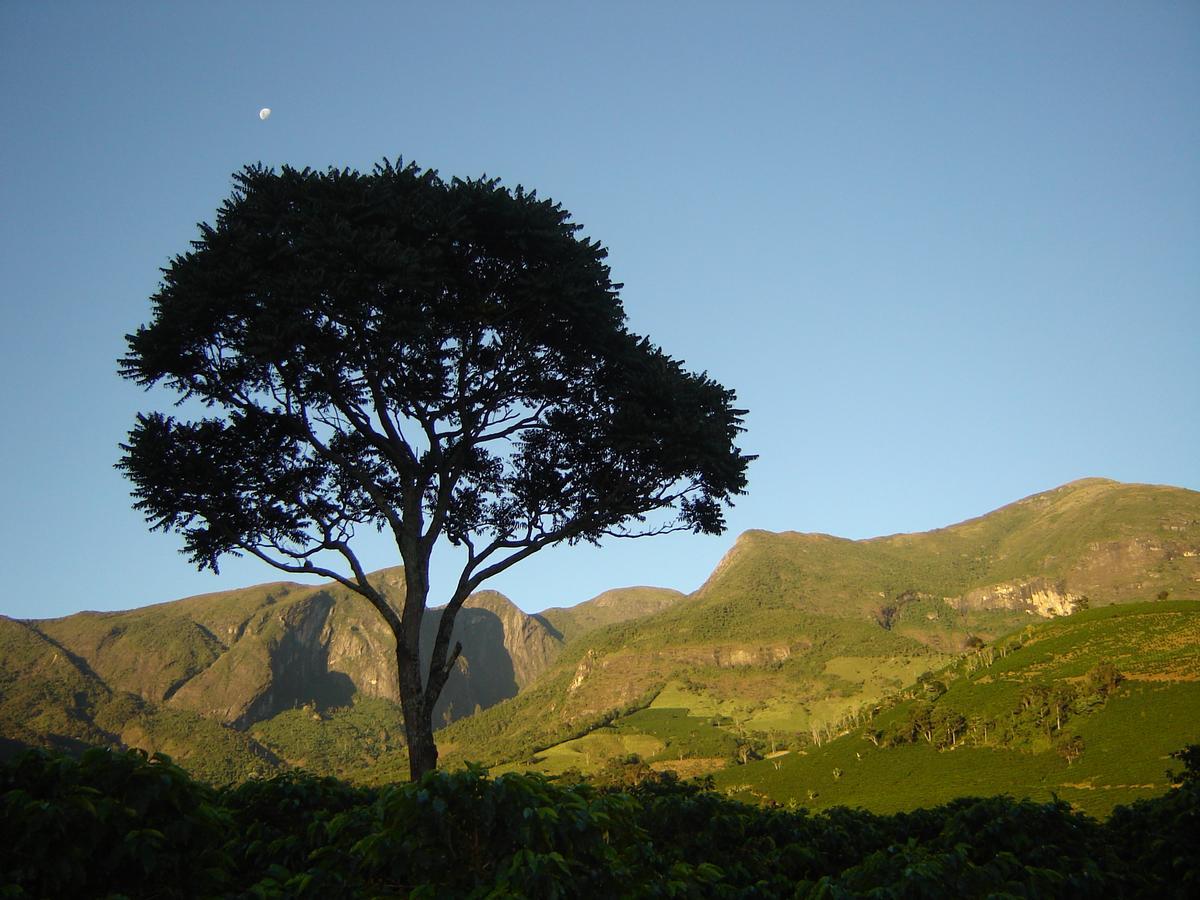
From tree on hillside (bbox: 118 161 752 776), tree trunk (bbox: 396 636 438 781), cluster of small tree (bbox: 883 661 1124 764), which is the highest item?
tree on hillside (bbox: 118 161 752 776)

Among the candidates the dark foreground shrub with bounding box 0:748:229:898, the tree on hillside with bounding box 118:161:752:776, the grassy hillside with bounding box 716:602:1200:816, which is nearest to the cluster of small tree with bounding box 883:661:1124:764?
the grassy hillside with bounding box 716:602:1200:816

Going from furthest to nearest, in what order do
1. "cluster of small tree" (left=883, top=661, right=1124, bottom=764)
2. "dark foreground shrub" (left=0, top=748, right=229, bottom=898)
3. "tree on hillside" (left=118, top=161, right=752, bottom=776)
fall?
"cluster of small tree" (left=883, top=661, right=1124, bottom=764)
"tree on hillside" (left=118, top=161, right=752, bottom=776)
"dark foreground shrub" (left=0, top=748, right=229, bottom=898)

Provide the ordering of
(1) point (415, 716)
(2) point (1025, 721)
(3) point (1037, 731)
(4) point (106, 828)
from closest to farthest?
(4) point (106, 828)
(1) point (415, 716)
(3) point (1037, 731)
(2) point (1025, 721)

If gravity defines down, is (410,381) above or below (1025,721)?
above

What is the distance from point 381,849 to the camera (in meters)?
4.75

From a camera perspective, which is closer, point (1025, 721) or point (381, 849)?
point (381, 849)

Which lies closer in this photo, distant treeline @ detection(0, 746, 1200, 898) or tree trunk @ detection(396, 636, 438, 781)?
distant treeline @ detection(0, 746, 1200, 898)

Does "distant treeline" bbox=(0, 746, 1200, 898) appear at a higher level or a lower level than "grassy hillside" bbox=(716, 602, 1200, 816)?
higher

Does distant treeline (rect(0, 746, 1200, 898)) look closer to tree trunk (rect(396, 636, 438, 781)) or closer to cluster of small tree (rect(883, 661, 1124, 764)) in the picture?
tree trunk (rect(396, 636, 438, 781))

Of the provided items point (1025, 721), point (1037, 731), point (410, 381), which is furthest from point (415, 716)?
point (1025, 721)

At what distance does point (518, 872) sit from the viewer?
4516 mm

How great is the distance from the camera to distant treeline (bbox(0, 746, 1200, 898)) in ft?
14.8

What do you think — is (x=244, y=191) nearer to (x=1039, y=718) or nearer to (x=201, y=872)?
(x=201, y=872)

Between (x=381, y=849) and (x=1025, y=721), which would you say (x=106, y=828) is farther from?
(x=1025, y=721)
